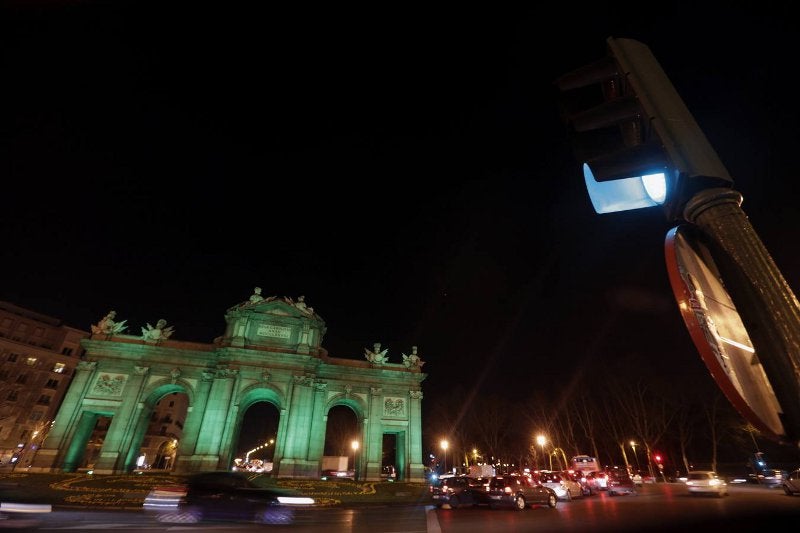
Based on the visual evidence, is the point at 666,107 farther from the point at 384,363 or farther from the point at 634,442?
the point at 634,442

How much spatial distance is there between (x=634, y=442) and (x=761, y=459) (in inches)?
581

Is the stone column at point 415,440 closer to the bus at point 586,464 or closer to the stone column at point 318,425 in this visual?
the stone column at point 318,425

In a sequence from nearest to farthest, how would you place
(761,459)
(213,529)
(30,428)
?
(213,529)
(761,459)
(30,428)

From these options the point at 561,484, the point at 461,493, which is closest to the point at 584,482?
the point at 561,484

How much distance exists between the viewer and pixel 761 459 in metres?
47.7

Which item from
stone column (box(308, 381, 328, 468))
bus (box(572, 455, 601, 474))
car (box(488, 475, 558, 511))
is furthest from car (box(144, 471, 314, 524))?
bus (box(572, 455, 601, 474))

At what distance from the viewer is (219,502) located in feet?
40.9

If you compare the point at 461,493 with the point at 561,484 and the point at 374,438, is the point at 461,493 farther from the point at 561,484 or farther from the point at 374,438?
the point at 374,438

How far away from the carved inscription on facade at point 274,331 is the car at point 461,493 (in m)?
24.3

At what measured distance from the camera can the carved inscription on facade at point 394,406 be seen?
→ 40.6m

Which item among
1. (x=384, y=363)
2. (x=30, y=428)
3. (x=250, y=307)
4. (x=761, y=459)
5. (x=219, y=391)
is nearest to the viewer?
(x=219, y=391)

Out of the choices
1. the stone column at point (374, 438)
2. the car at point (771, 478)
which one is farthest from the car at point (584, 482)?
the car at point (771, 478)

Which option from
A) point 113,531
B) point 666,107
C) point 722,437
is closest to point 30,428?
point 113,531

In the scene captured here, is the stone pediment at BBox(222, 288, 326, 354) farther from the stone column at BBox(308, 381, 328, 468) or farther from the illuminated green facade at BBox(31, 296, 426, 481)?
the stone column at BBox(308, 381, 328, 468)
